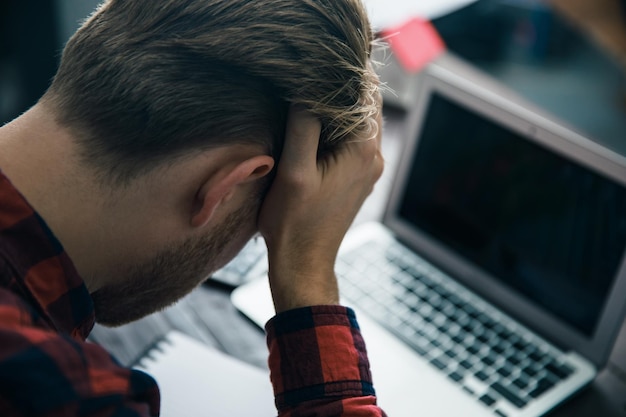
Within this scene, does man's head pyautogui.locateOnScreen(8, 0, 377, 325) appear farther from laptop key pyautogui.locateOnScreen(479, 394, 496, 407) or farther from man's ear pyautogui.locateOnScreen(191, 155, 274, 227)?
laptop key pyautogui.locateOnScreen(479, 394, 496, 407)

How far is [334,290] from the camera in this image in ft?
2.60

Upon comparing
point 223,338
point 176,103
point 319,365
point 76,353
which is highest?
point 176,103

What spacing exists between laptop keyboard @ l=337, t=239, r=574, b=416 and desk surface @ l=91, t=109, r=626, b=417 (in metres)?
0.05

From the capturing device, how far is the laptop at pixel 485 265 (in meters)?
0.86

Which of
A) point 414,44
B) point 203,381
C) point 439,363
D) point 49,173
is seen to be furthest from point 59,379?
point 414,44

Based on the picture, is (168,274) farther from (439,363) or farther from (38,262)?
(439,363)

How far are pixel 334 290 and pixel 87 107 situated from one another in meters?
0.34

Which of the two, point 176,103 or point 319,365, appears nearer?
point 176,103

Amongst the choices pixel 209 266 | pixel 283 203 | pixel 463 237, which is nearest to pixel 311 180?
pixel 283 203

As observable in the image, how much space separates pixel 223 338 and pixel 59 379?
393 millimetres

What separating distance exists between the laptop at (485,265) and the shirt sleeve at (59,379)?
366mm

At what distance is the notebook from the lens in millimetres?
778

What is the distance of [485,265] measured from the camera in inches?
40.1

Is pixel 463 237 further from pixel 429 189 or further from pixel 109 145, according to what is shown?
pixel 109 145
